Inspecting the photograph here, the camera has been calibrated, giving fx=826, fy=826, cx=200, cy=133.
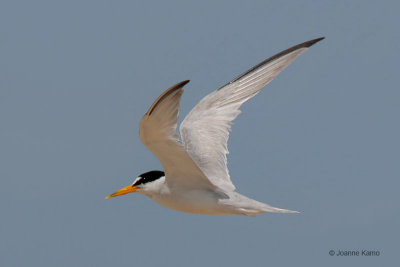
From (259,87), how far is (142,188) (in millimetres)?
3005

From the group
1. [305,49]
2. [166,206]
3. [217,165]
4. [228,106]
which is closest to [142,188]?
[166,206]

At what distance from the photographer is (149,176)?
39.0 feet

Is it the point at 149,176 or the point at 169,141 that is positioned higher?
the point at 169,141

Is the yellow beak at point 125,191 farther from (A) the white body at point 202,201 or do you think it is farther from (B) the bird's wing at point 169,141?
(B) the bird's wing at point 169,141

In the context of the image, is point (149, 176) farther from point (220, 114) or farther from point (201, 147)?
point (220, 114)

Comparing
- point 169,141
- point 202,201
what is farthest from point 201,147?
point 169,141

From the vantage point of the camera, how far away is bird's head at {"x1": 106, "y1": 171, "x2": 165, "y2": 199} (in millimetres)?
11734

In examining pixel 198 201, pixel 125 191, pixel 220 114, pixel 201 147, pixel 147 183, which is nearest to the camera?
pixel 198 201

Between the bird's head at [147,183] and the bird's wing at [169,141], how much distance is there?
387 mm

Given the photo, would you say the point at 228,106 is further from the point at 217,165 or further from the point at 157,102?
the point at 157,102

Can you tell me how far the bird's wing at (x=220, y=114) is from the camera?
12.8 m

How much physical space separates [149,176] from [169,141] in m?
1.82

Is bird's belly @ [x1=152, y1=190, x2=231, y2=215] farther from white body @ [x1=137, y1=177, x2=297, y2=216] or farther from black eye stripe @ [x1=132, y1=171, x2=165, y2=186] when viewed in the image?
black eye stripe @ [x1=132, y1=171, x2=165, y2=186]

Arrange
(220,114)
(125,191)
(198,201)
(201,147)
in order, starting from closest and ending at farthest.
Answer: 1. (198,201)
2. (125,191)
3. (201,147)
4. (220,114)
